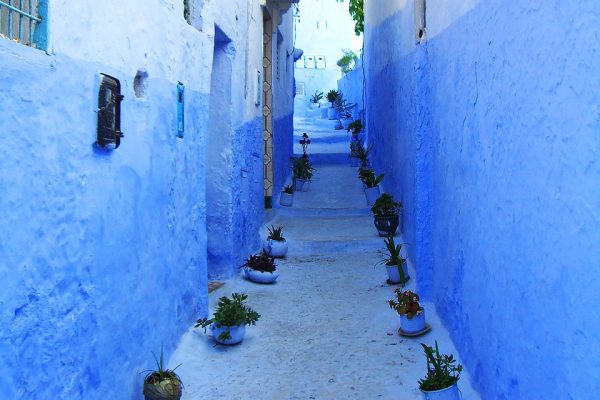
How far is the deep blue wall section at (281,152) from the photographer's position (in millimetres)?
11586

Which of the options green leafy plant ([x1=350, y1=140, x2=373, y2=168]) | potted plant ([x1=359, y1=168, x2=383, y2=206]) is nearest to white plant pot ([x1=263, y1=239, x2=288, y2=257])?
potted plant ([x1=359, y1=168, x2=383, y2=206])

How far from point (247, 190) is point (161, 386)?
4471 mm

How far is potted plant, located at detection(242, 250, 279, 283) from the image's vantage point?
7.23 metres

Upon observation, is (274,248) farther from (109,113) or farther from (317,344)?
(109,113)

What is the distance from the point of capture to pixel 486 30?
12.2 ft

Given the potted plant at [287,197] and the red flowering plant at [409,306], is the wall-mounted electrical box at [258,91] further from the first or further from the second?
the red flowering plant at [409,306]

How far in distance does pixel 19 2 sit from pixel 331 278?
548 centimetres

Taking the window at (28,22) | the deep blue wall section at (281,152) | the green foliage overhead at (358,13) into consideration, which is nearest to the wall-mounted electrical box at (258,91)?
the deep blue wall section at (281,152)

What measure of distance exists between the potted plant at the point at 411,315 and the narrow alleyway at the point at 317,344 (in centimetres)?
9

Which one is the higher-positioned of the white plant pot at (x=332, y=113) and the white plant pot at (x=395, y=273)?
the white plant pot at (x=332, y=113)

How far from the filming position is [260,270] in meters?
7.24

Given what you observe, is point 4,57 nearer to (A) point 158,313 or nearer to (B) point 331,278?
(A) point 158,313

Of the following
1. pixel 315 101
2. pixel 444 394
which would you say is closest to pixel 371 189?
pixel 444 394

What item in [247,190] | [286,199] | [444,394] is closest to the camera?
[444,394]
